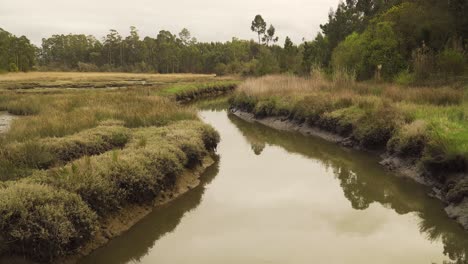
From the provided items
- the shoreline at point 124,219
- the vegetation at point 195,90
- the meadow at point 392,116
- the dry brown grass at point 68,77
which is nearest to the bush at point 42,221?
the shoreline at point 124,219

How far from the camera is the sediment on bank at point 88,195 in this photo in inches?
254

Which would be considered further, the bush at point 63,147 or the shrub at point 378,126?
the shrub at point 378,126

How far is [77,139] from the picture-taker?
1170 cm

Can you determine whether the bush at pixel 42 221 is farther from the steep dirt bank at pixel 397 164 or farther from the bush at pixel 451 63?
the bush at pixel 451 63

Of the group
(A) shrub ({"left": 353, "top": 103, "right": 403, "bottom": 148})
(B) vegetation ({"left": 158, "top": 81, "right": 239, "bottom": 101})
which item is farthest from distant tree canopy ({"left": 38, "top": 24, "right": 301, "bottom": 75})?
(A) shrub ({"left": 353, "top": 103, "right": 403, "bottom": 148})

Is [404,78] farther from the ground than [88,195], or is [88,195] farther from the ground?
[404,78]

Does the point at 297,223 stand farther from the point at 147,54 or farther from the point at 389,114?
the point at 147,54

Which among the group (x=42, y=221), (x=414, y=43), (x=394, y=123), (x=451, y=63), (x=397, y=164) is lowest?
(x=397, y=164)

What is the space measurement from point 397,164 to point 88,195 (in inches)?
349

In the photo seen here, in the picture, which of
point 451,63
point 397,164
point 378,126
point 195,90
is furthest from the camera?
point 195,90

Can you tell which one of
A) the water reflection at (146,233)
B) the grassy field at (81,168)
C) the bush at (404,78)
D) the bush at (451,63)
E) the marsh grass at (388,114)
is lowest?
the water reflection at (146,233)

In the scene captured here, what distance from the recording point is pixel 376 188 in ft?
38.2

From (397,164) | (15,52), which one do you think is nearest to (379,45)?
(397,164)

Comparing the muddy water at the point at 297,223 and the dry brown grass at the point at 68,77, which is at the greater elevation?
the dry brown grass at the point at 68,77
